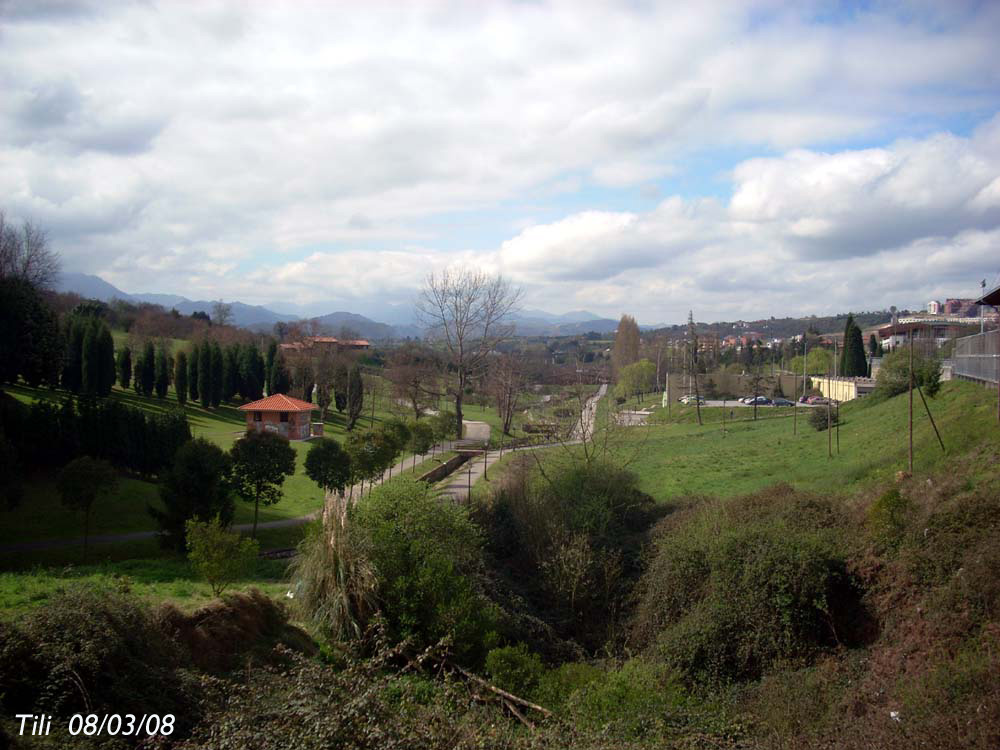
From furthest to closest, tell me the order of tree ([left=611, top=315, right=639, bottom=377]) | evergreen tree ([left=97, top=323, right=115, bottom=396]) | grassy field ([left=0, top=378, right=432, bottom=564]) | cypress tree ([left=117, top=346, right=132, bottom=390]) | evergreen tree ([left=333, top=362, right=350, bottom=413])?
tree ([left=611, top=315, right=639, bottom=377]) < cypress tree ([left=117, top=346, right=132, bottom=390]) < evergreen tree ([left=333, top=362, right=350, bottom=413]) < evergreen tree ([left=97, top=323, right=115, bottom=396]) < grassy field ([left=0, top=378, right=432, bottom=564])

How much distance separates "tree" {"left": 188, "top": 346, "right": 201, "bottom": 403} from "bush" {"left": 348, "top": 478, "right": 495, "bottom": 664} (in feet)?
124

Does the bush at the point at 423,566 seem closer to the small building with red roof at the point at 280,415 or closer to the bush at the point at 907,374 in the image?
the bush at the point at 907,374

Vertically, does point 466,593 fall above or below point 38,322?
below

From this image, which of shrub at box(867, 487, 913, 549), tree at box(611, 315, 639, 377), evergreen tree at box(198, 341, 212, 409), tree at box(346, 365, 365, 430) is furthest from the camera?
tree at box(611, 315, 639, 377)

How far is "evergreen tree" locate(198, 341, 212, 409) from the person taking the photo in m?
45.2

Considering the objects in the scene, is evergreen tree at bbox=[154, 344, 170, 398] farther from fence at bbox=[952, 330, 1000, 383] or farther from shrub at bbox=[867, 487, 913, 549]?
shrub at bbox=[867, 487, 913, 549]

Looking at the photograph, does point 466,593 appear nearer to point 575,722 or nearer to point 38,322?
point 575,722

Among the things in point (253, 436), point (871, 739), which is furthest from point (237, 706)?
point (253, 436)

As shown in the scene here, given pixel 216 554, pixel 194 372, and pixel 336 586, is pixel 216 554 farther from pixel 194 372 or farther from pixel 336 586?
pixel 194 372

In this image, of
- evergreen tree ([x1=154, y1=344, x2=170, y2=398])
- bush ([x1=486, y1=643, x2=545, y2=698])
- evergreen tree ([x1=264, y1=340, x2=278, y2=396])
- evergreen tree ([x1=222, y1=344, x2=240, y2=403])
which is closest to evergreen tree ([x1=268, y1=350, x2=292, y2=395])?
evergreen tree ([x1=264, y1=340, x2=278, y2=396])

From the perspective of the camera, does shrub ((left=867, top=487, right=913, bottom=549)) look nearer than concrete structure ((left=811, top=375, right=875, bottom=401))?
Yes

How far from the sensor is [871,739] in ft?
21.1

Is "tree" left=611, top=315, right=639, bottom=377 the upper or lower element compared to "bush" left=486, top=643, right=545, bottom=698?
upper

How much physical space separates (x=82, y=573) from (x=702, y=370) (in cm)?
4977
